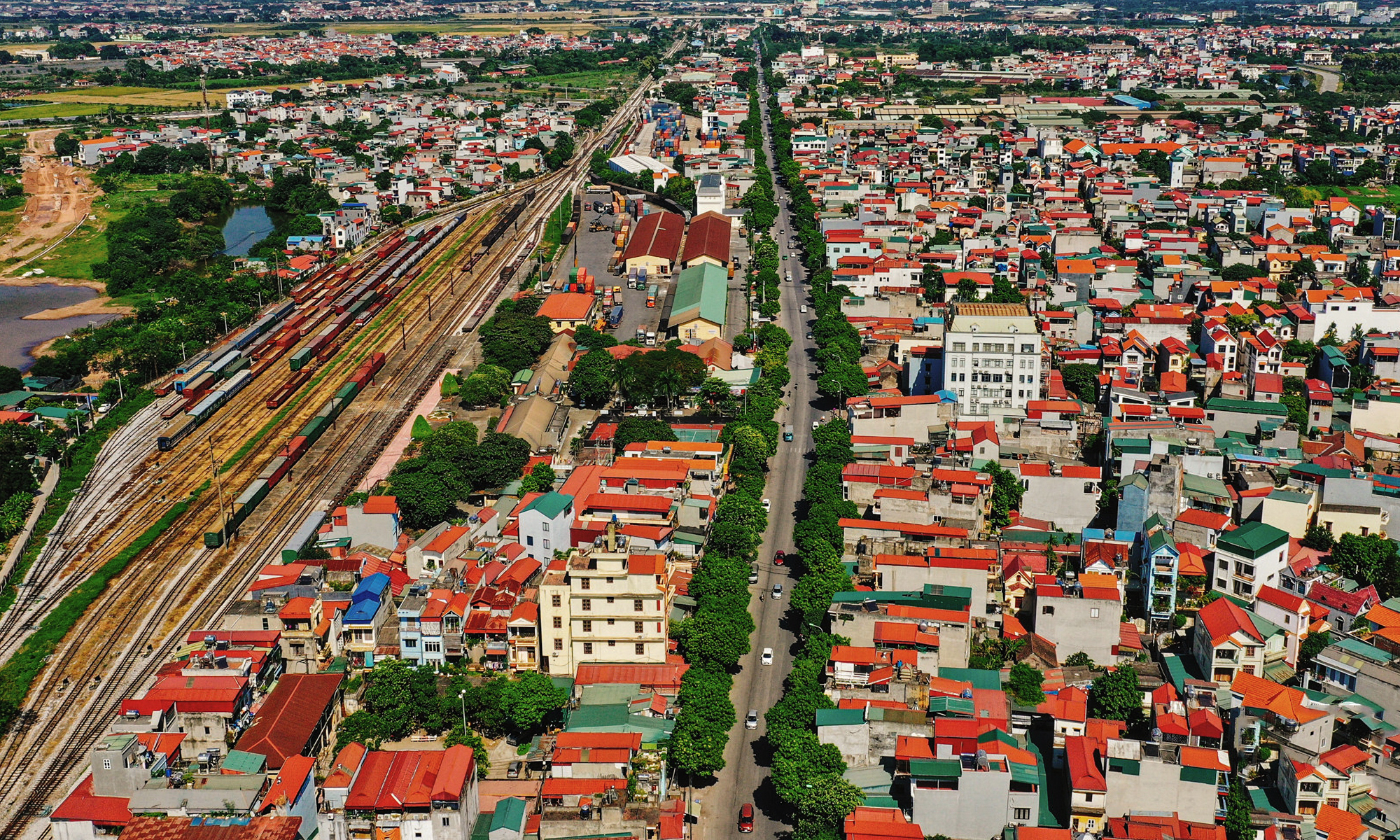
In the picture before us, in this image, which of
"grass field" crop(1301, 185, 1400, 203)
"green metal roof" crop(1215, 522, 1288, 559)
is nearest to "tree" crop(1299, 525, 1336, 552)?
"green metal roof" crop(1215, 522, 1288, 559)

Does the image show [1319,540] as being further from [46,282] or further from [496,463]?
[46,282]

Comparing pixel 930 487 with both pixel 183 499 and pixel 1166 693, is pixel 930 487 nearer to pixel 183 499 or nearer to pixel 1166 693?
pixel 1166 693

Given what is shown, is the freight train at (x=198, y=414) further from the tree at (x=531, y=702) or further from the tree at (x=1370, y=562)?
the tree at (x=1370, y=562)

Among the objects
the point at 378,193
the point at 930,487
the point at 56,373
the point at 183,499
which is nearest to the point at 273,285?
the point at 56,373

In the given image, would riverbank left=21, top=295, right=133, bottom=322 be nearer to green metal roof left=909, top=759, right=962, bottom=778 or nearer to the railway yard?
the railway yard

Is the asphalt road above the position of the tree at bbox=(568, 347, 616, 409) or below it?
below

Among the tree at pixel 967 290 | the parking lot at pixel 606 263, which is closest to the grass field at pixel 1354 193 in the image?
the tree at pixel 967 290
